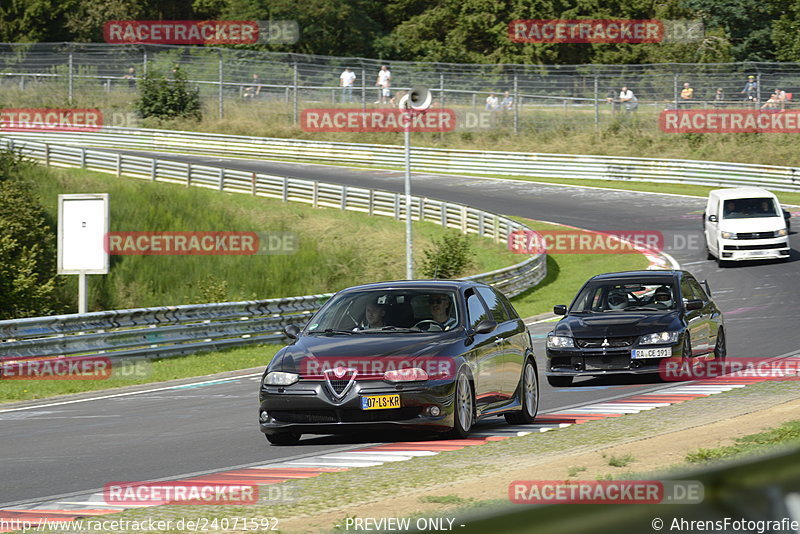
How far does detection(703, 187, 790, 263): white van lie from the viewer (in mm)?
32025

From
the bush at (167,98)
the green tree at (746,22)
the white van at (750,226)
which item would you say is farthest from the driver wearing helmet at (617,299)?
the green tree at (746,22)

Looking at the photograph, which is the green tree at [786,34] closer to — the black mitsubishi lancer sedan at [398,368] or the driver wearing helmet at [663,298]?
the driver wearing helmet at [663,298]

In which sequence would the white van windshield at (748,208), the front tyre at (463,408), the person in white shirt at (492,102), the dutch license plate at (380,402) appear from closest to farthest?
the dutch license plate at (380,402)
the front tyre at (463,408)
the white van windshield at (748,208)
the person in white shirt at (492,102)

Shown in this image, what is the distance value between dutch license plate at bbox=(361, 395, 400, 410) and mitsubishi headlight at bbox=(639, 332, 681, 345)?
18.4ft

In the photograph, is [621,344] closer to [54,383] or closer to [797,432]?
[797,432]

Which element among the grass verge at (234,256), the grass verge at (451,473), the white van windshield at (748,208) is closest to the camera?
the grass verge at (451,473)

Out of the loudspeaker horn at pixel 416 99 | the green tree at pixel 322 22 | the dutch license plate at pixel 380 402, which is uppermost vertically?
the green tree at pixel 322 22

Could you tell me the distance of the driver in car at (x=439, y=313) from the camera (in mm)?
11653

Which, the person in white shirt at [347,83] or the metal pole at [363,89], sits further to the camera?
the metal pole at [363,89]

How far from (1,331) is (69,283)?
1447 centimetres

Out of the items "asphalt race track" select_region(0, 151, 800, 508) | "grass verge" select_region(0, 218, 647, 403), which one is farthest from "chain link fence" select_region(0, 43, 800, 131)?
"grass verge" select_region(0, 218, 647, 403)

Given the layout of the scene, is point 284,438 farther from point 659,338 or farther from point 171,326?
point 171,326

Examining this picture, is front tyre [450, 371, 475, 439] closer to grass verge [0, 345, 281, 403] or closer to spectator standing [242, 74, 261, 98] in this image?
grass verge [0, 345, 281, 403]

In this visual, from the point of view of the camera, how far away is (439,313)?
1177 centimetres
